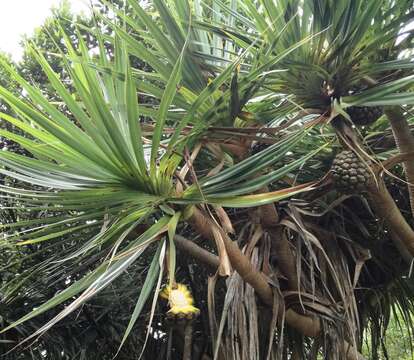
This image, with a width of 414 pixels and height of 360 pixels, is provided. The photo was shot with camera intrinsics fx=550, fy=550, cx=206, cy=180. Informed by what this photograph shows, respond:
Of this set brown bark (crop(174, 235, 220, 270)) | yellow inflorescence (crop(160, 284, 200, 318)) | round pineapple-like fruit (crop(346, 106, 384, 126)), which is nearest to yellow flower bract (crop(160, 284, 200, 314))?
yellow inflorescence (crop(160, 284, 200, 318))

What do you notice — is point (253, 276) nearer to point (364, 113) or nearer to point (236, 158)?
point (236, 158)

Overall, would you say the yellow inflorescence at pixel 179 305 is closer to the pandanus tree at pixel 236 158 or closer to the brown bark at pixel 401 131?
the pandanus tree at pixel 236 158

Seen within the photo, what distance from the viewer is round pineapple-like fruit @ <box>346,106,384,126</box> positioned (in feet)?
4.76

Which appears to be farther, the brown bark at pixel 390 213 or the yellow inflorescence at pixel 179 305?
the brown bark at pixel 390 213

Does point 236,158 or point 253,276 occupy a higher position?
point 236,158

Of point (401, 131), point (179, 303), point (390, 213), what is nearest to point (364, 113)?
point (401, 131)

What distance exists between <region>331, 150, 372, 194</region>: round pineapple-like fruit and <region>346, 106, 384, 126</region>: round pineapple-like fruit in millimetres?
142

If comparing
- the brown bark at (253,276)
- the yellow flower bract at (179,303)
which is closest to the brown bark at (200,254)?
the brown bark at (253,276)

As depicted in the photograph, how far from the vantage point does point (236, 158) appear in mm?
1482

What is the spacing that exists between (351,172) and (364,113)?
0.67 feet

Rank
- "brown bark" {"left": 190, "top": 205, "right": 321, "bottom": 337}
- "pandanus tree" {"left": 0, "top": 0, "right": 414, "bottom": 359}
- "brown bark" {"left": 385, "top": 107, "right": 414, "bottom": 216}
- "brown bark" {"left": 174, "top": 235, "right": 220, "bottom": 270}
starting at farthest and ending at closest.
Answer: "brown bark" {"left": 174, "top": 235, "right": 220, "bottom": 270} → "brown bark" {"left": 385, "top": 107, "right": 414, "bottom": 216} → "brown bark" {"left": 190, "top": 205, "right": 321, "bottom": 337} → "pandanus tree" {"left": 0, "top": 0, "right": 414, "bottom": 359}

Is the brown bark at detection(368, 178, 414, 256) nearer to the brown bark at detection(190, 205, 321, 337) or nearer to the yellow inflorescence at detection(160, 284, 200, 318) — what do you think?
the brown bark at detection(190, 205, 321, 337)

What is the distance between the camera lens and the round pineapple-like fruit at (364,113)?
145 centimetres

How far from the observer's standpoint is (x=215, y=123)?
4.52 feet
